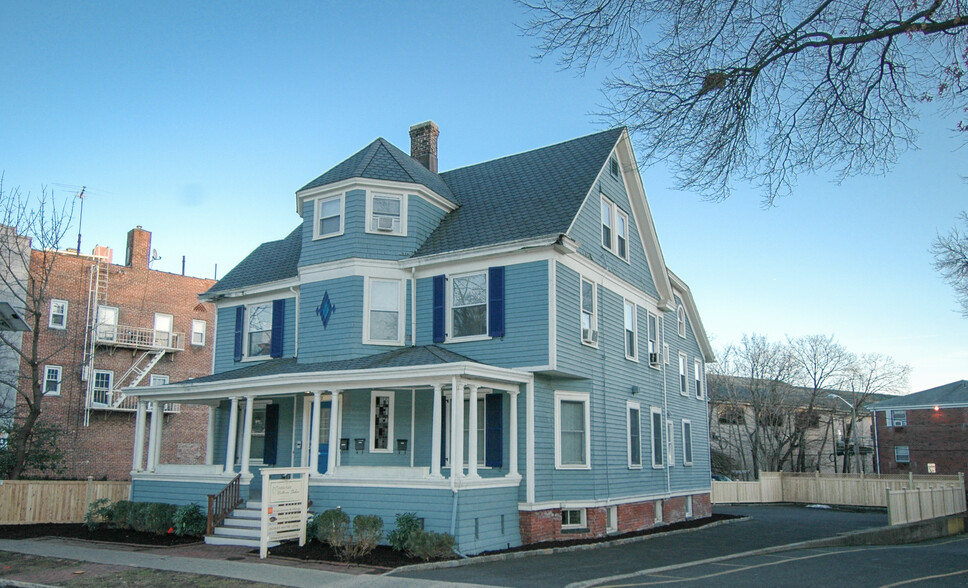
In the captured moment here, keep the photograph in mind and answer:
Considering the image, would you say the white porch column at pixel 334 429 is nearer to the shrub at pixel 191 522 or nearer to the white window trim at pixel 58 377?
the shrub at pixel 191 522

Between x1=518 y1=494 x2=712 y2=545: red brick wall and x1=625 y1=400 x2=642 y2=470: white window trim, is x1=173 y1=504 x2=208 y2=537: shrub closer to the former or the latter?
x1=518 y1=494 x2=712 y2=545: red brick wall

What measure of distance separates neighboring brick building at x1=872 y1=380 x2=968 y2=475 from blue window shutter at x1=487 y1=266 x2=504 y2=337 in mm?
38485

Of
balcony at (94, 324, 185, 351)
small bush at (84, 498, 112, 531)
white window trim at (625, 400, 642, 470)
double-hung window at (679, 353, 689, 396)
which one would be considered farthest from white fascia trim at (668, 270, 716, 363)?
balcony at (94, 324, 185, 351)

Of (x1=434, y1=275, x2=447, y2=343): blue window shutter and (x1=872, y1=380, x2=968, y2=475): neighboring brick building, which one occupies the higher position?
(x1=434, y1=275, x2=447, y2=343): blue window shutter

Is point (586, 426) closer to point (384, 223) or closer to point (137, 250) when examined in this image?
point (384, 223)

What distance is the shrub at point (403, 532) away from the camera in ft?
44.9

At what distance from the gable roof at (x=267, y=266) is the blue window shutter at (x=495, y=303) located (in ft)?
20.0

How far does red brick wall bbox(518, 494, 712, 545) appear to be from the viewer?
51.6ft

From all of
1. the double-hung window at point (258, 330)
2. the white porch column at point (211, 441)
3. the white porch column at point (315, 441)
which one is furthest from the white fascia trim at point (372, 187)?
the white porch column at point (211, 441)

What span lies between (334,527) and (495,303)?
19.8ft

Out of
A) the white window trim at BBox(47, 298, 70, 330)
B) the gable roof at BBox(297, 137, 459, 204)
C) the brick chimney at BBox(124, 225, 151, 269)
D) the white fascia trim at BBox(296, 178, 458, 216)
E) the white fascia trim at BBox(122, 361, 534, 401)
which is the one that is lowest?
the white fascia trim at BBox(122, 361, 534, 401)

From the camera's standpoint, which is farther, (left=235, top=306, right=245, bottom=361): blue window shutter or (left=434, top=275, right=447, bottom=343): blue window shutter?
(left=235, top=306, right=245, bottom=361): blue window shutter

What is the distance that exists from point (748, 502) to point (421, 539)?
27.3m

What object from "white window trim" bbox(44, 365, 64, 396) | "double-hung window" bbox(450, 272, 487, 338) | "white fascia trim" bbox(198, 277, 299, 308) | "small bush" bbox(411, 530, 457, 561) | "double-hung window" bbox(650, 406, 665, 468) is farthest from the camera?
"white window trim" bbox(44, 365, 64, 396)
